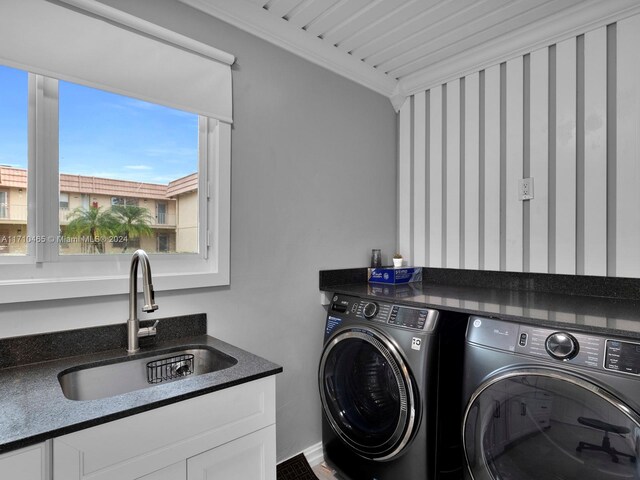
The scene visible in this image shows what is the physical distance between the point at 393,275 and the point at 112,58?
188 cm

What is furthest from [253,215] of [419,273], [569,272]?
[569,272]

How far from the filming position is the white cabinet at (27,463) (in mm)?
860

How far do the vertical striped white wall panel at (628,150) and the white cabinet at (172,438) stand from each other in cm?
182

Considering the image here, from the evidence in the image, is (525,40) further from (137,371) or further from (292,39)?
(137,371)

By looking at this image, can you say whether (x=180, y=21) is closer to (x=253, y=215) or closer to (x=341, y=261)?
Answer: (x=253, y=215)

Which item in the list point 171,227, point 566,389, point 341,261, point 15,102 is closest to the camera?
point 566,389

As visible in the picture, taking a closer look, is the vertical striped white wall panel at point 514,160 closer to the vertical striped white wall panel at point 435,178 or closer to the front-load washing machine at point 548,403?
the vertical striped white wall panel at point 435,178

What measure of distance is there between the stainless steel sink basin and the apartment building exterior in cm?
48

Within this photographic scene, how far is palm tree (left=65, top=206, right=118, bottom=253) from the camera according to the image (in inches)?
59.4

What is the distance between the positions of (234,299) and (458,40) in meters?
2.00

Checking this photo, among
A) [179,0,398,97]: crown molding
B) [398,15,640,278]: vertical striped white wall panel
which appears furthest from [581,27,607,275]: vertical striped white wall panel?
[179,0,398,97]: crown molding

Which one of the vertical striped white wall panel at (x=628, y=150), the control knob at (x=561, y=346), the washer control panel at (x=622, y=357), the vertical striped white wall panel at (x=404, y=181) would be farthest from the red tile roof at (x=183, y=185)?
the vertical striped white wall panel at (x=628, y=150)

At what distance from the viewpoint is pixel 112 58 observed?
4.83 ft

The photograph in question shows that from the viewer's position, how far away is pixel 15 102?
1.38 meters
